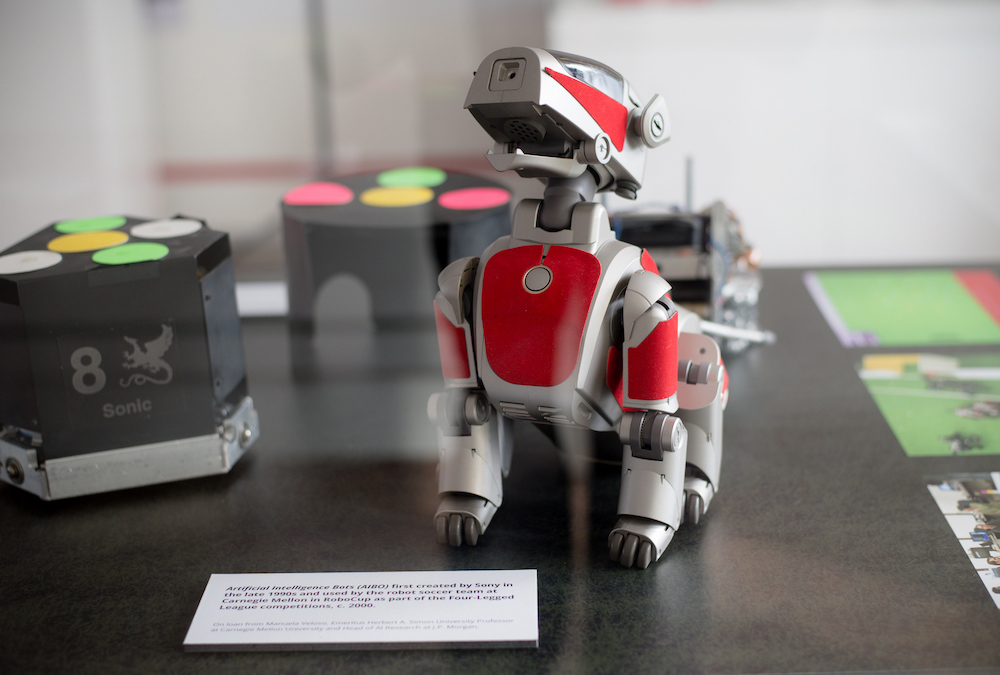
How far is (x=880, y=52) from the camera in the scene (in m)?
1.64

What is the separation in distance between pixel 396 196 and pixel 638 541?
80 cm

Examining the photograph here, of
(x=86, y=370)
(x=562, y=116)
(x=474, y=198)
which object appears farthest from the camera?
(x=474, y=198)

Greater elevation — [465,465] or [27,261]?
[27,261]

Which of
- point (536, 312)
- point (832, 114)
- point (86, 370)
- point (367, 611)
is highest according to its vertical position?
point (832, 114)

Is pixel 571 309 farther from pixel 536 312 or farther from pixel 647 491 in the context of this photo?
pixel 647 491

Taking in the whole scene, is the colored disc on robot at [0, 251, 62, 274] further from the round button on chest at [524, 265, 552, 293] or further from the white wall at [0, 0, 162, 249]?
the round button on chest at [524, 265, 552, 293]

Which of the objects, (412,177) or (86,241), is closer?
(86,241)

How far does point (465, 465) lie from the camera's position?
100 cm

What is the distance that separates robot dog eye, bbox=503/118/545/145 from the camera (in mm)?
869

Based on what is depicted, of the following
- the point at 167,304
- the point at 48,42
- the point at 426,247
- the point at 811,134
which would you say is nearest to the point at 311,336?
the point at 426,247

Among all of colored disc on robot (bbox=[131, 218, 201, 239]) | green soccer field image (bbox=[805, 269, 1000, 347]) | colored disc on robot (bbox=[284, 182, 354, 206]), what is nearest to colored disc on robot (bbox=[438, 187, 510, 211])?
colored disc on robot (bbox=[284, 182, 354, 206])

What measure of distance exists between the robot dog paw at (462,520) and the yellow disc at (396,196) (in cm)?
63

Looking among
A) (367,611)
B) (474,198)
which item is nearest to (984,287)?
(474,198)

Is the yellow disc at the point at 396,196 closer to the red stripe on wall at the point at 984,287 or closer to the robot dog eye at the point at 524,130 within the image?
the robot dog eye at the point at 524,130
